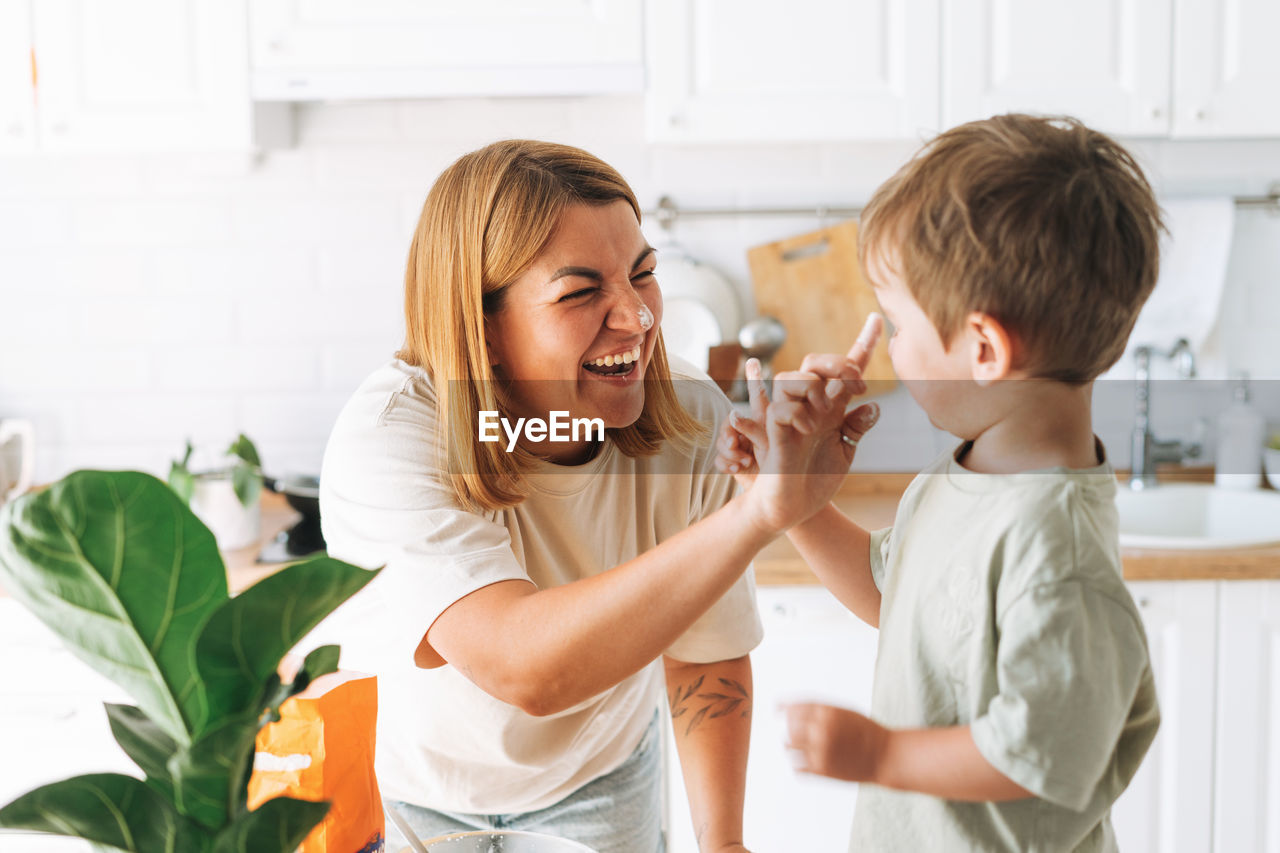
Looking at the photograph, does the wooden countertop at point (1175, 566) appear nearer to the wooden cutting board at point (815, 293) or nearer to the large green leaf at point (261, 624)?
the wooden cutting board at point (815, 293)

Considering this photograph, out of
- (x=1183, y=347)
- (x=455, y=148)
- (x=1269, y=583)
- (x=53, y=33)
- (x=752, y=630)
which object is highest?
(x=53, y=33)

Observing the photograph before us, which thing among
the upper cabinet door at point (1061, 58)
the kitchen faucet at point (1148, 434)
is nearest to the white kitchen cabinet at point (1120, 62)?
the upper cabinet door at point (1061, 58)

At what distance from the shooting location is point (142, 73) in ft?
6.06

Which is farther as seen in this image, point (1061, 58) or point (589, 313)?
point (1061, 58)

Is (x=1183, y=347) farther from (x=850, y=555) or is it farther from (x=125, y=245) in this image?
(x=125, y=245)

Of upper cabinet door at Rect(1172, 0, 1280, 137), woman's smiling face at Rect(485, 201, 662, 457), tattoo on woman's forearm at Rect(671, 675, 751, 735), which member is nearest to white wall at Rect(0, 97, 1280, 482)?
upper cabinet door at Rect(1172, 0, 1280, 137)

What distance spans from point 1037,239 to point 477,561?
0.46m

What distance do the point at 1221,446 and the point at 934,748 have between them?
1819mm

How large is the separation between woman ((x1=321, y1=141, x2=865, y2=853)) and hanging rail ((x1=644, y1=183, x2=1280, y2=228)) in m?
1.13

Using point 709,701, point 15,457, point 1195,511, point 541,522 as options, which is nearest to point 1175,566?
point 1195,511

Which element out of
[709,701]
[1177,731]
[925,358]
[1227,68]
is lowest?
[1177,731]

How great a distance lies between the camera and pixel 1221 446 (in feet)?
6.86

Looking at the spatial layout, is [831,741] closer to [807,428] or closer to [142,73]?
[807,428]

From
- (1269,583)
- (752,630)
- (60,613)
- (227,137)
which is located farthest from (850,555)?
(227,137)
